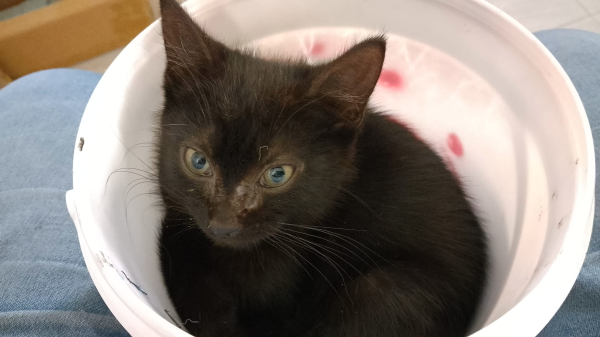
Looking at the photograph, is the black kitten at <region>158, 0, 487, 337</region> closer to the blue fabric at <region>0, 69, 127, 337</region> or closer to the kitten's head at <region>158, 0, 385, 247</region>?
the kitten's head at <region>158, 0, 385, 247</region>

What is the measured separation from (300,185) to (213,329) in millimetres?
388

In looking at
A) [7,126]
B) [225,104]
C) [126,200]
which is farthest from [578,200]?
[7,126]

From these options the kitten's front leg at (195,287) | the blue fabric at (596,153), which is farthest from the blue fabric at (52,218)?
the kitten's front leg at (195,287)

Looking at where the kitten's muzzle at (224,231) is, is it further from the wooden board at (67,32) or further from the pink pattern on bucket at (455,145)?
the wooden board at (67,32)

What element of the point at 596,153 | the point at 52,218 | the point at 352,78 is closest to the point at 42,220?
the point at 52,218

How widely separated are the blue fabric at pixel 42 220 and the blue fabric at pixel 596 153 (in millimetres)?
994

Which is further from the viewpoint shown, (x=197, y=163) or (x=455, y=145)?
(x=455, y=145)

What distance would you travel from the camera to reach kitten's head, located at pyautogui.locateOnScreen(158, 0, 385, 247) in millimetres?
879

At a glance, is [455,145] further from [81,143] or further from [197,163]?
[81,143]

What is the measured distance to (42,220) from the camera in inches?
47.4

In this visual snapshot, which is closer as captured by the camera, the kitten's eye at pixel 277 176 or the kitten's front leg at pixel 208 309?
the kitten's eye at pixel 277 176

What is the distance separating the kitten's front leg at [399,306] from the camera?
3.25ft

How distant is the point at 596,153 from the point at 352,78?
0.79m

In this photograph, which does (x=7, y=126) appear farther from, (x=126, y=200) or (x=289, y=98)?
(x=289, y=98)
